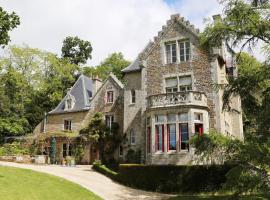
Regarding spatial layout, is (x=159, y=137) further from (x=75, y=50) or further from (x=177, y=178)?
(x=75, y=50)

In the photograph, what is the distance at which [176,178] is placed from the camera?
19109 mm

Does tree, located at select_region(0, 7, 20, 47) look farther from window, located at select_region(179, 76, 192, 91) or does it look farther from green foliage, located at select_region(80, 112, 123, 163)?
green foliage, located at select_region(80, 112, 123, 163)

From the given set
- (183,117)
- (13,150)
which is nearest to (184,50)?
(183,117)

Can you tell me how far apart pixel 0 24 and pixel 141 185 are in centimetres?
1252

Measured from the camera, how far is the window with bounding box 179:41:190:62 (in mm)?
25031

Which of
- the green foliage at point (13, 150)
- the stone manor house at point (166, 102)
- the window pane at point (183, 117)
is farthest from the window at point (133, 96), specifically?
the green foliage at point (13, 150)

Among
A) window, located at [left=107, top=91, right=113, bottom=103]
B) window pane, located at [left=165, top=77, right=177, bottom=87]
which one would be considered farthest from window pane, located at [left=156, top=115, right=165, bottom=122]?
window, located at [left=107, top=91, right=113, bottom=103]

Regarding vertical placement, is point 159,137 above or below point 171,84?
below

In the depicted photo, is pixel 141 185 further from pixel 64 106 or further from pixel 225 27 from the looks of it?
pixel 64 106

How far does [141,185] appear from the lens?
789 inches

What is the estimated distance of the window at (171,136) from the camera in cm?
2152

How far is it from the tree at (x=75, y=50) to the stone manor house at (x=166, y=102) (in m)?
25.1

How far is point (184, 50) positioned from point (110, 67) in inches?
1175

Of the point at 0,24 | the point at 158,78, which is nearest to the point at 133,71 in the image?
the point at 158,78
